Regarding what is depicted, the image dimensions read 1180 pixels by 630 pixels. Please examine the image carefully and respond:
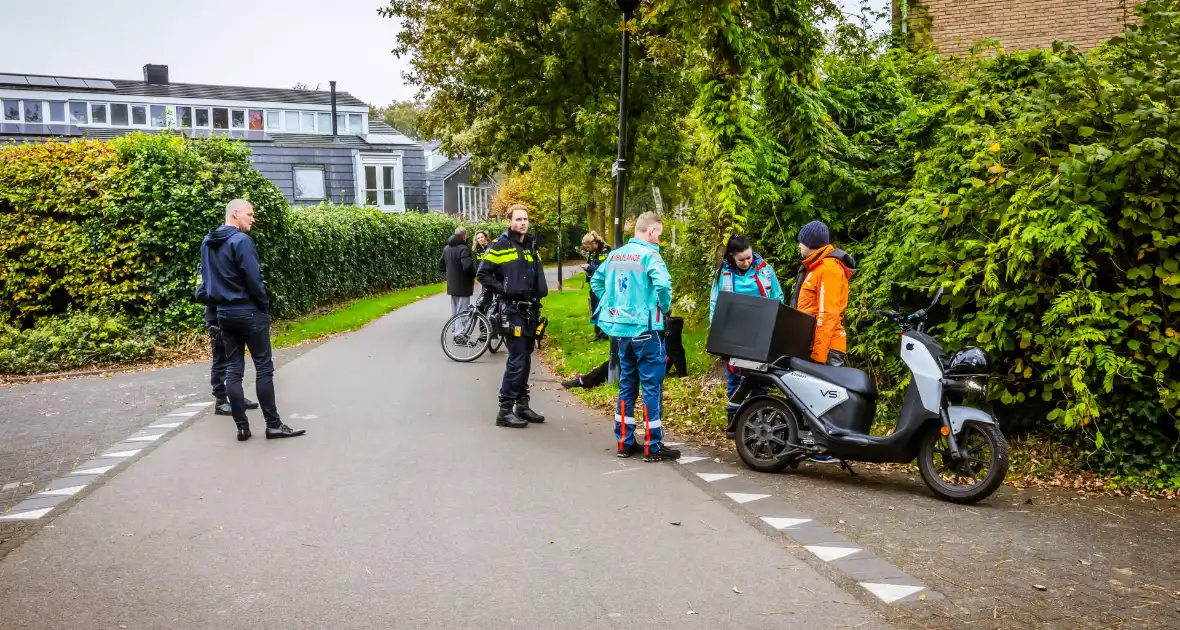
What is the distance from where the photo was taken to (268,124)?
50625 millimetres

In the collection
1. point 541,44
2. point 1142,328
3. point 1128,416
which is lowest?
point 1128,416

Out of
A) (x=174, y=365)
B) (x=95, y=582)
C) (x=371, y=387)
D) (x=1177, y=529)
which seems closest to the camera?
(x=95, y=582)

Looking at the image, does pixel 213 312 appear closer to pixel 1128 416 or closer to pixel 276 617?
pixel 276 617

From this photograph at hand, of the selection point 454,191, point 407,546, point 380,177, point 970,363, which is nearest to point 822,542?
point 970,363

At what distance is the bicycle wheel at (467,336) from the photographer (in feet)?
48.3

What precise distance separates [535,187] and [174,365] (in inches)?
1222

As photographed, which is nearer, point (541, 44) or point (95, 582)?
point (95, 582)

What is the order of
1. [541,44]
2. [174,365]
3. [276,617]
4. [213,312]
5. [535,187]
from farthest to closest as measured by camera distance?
1. [535,187]
2. [541,44]
3. [174,365]
4. [213,312]
5. [276,617]

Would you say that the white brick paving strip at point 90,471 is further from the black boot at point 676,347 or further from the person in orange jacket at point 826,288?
the person in orange jacket at point 826,288

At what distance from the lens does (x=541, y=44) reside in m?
18.0

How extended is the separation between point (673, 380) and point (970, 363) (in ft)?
18.4

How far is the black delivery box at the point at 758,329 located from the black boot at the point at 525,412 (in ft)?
8.60

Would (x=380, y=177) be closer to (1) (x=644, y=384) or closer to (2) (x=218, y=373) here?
(2) (x=218, y=373)

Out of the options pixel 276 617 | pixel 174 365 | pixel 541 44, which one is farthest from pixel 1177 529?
pixel 541 44
